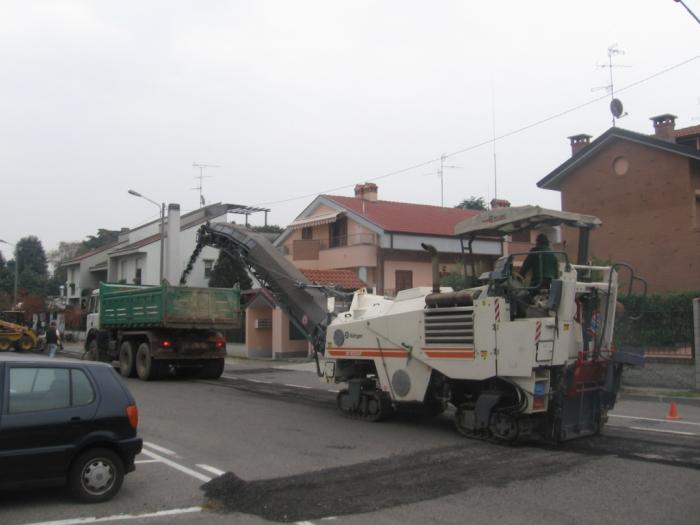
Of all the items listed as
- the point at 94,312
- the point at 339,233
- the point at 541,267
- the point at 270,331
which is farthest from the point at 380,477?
the point at 339,233

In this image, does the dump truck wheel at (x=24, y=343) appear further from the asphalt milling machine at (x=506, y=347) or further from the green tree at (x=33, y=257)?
the green tree at (x=33, y=257)

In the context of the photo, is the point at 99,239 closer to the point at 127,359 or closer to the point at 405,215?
the point at 405,215

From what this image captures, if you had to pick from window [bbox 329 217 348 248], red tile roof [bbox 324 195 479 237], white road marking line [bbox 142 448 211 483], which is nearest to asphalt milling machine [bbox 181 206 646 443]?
white road marking line [bbox 142 448 211 483]

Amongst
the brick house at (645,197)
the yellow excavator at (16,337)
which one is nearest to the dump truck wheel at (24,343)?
the yellow excavator at (16,337)

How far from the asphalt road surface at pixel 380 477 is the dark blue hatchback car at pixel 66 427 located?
283 millimetres

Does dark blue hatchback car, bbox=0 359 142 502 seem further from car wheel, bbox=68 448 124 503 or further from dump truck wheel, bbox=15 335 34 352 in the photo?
dump truck wheel, bbox=15 335 34 352

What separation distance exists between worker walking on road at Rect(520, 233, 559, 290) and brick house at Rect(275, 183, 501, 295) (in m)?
20.4

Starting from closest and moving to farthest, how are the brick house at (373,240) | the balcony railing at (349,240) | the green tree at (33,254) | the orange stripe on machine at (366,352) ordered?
the orange stripe on machine at (366,352) → the brick house at (373,240) → the balcony railing at (349,240) → the green tree at (33,254)

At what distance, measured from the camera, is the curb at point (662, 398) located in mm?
14383

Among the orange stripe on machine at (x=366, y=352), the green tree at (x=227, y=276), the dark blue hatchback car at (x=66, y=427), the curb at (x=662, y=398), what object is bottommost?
the curb at (x=662, y=398)

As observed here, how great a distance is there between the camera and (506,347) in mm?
9328

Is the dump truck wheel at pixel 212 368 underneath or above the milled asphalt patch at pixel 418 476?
above

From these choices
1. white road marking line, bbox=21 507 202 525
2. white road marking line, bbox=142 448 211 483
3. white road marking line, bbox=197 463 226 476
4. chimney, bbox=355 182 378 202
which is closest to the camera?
white road marking line, bbox=21 507 202 525

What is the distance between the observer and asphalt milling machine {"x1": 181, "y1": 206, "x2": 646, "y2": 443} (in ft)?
30.2
